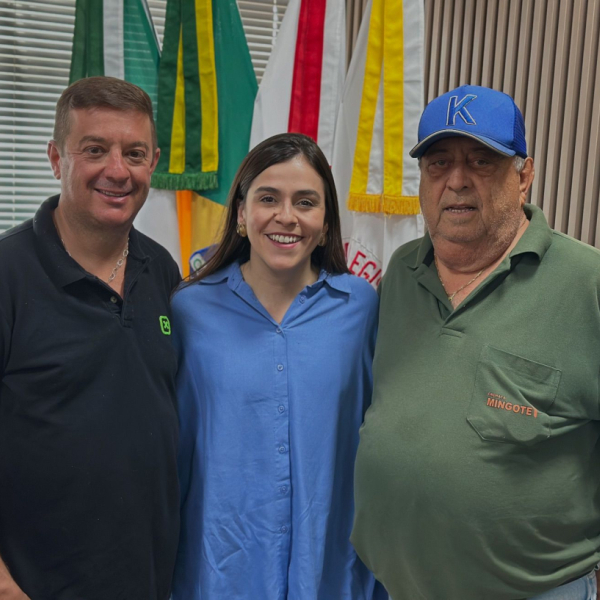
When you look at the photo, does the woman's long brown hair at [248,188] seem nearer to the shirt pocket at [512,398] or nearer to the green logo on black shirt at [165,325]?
the green logo on black shirt at [165,325]

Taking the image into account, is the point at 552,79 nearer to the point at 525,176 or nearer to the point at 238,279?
the point at 525,176

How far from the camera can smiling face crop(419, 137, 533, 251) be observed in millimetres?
1639

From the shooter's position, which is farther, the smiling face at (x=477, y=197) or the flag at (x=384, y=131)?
the flag at (x=384, y=131)

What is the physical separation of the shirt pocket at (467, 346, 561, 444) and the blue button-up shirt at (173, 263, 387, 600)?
17.6 inches

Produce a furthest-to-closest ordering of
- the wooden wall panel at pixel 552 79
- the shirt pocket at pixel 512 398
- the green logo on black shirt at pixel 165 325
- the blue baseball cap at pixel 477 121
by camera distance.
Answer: the wooden wall panel at pixel 552 79 < the green logo on black shirt at pixel 165 325 < the blue baseball cap at pixel 477 121 < the shirt pocket at pixel 512 398

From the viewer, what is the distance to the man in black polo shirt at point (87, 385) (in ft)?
4.92

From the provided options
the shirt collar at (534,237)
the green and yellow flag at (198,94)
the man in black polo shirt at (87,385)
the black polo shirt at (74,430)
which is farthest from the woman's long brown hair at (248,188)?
the green and yellow flag at (198,94)

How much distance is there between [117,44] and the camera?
2734mm

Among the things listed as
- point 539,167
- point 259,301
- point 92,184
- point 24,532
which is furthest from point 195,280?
point 539,167

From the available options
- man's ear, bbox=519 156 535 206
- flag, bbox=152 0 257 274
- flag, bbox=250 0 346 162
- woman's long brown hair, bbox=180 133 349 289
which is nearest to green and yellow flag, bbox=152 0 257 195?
flag, bbox=152 0 257 274

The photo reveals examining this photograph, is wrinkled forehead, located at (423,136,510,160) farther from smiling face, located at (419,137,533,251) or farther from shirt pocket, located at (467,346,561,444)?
shirt pocket, located at (467,346,561,444)

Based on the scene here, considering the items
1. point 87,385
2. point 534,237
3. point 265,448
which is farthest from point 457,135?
point 87,385

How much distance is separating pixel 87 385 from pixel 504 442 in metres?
0.90

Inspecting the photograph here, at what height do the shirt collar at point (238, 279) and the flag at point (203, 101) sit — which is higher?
the flag at point (203, 101)
